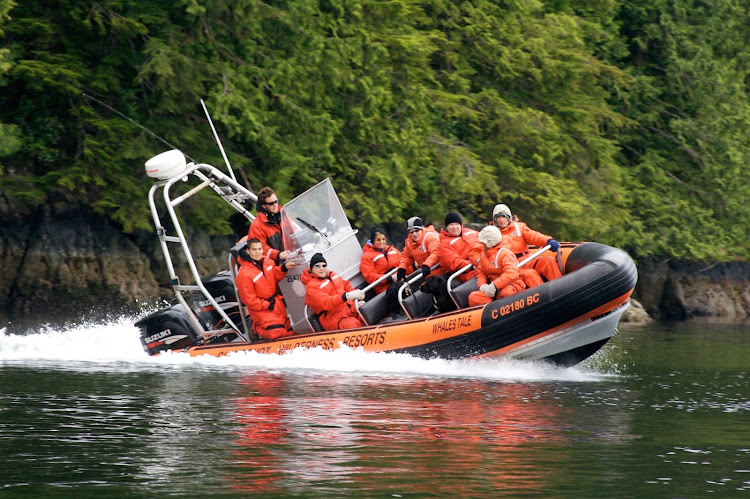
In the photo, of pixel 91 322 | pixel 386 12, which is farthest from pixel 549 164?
pixel 91 322

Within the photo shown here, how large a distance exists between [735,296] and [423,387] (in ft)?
60.7

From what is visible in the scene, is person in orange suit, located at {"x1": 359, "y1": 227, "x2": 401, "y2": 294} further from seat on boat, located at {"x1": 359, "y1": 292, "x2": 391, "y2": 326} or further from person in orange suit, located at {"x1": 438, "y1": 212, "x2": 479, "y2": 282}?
person in orange suit, located at {"x1": 438, "y1": 212, "x2": 479, "y2": 282}

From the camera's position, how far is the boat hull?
10.3m

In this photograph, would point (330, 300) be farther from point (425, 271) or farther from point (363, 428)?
point (363, 428)

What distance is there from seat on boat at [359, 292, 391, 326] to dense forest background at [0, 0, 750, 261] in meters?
6.95

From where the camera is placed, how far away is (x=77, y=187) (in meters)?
18.0

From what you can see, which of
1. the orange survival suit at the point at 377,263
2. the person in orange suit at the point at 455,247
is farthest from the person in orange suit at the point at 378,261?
the person in orange suit at the point at 455,247

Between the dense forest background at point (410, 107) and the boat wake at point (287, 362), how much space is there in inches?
196

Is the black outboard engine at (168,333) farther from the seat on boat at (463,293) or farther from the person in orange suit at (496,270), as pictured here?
the person in orange suit at (496,270)

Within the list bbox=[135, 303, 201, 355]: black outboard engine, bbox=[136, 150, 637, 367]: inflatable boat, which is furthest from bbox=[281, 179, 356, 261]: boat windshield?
bbox=[135, 303, 201, 355]: black outboard engine

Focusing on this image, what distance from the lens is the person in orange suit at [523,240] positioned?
11.0m

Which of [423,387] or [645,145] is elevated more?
[645,145]

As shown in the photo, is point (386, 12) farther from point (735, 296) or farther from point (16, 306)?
point (735, 296)

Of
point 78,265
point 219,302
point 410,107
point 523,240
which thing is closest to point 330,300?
point 219,302
